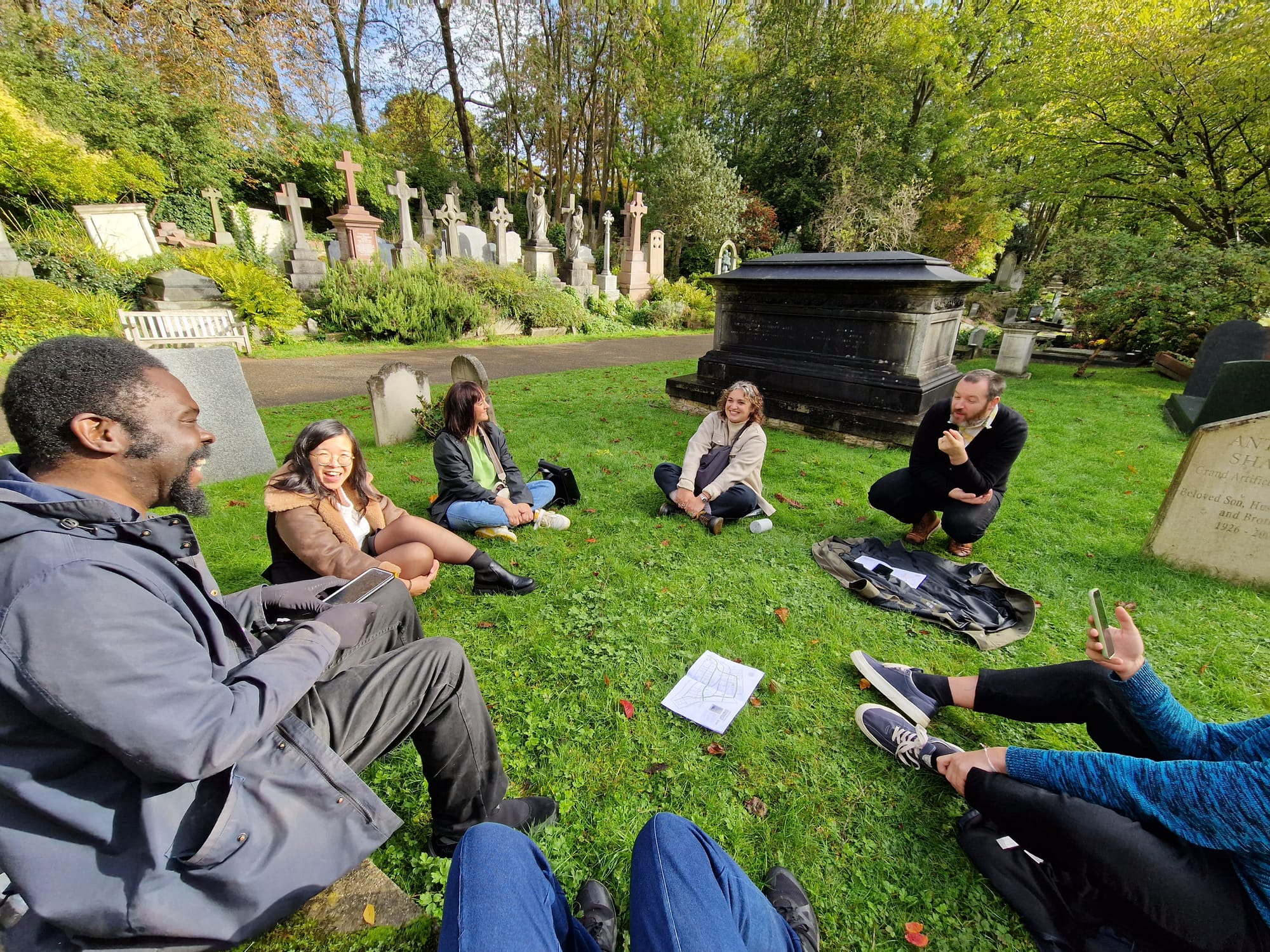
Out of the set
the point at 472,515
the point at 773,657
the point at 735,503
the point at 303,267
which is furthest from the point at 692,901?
the point at 303,267

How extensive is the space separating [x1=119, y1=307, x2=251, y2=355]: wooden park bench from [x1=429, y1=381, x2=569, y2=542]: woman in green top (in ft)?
30.7

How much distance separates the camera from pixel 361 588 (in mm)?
2131

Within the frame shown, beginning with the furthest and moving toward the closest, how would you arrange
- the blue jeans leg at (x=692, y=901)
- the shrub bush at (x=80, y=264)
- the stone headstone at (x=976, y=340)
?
the stone headstone at (x=976, y=340) → the shrub bush at (x=80, y=264) → the blue jeans leg at (x=692, y=901)

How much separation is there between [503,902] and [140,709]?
33.8 inches

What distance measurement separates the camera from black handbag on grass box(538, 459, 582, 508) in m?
4.73

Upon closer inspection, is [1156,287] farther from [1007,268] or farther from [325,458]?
[1007,268]

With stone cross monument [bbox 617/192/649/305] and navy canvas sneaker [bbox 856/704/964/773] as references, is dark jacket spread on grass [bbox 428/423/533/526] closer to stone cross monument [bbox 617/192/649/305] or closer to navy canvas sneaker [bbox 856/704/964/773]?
navy canvas sneaker [bbox 856/704/964/773]

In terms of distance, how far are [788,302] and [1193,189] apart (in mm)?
10963

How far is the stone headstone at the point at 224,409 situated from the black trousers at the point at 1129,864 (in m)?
6.09

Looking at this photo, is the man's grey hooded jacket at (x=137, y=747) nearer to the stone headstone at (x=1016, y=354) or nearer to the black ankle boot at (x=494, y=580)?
the black ankle boot at (x=494, y=580)

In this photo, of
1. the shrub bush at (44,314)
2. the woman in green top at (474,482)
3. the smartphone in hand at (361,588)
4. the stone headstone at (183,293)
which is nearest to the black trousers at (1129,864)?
the smartphone in hand at (361,588)

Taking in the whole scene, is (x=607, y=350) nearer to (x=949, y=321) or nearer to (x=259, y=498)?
(x=949, y=321)

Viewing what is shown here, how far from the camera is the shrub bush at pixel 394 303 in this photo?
41.1 ft

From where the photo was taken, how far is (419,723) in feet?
5.89
